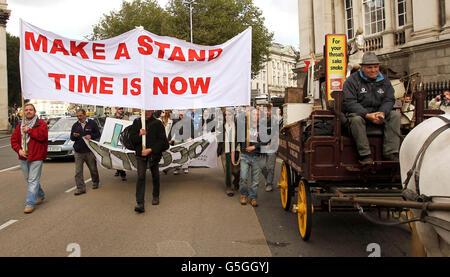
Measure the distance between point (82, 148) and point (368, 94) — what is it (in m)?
6.35

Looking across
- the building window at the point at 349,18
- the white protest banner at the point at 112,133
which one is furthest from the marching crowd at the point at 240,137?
the building window at the point at 349,18

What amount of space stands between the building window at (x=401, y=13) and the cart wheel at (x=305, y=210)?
1630 cm

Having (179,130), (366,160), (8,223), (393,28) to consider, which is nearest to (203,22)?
(393,28)

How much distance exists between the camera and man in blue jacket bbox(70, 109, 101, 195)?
27.5 ft

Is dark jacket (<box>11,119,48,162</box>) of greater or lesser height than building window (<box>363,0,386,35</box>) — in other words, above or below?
below

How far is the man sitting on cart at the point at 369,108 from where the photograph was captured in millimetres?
4488

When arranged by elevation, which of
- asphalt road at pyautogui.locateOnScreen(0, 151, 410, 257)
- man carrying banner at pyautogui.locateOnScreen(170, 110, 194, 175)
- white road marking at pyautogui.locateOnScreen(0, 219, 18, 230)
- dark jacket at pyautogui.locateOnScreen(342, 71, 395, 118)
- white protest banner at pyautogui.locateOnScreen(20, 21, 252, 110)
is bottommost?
asphalt road at pyautogui.locateOnScreen(0, 151, 410, 257)

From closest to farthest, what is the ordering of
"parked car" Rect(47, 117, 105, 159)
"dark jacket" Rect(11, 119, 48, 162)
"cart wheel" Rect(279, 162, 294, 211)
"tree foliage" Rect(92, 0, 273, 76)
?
1. "cart wheel" Rect(279, 162, 294, 211)
2. "dark jacket" Rect(11, 119, 48, 162)
3. "parked car" Rect(47, 117, 105, 159)
4. "tree foliage" Rect(92, 0, 273, 76)

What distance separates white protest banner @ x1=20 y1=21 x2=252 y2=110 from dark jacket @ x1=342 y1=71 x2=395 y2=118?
261 cm

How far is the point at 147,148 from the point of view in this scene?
7.06 meters

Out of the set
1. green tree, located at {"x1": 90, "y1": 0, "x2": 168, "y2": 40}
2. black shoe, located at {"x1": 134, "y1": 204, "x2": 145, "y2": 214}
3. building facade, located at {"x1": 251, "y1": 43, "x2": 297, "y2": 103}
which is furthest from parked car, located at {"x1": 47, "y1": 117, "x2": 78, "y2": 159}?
building facade, located at {"x1": 251, "y1": 43, "x2": 297, "y2": 103}

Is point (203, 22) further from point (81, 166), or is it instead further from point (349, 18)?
point (81, 166)

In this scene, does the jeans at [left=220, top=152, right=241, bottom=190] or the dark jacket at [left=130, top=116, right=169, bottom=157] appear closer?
the dark jacket at [left=130, top=116, right=169, bottom=157]

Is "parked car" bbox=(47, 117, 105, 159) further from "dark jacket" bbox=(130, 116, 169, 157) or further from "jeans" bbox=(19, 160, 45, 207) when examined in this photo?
"dark jacket" bbox=(130, 116, 169, 157)
